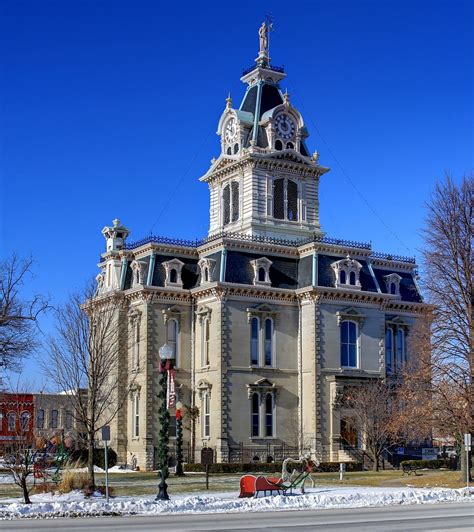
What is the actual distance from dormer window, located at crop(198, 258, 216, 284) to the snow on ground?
87.3 ft

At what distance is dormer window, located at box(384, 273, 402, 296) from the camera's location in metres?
67.8

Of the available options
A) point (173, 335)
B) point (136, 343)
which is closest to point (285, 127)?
point (173, 335)

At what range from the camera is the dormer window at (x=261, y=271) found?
202ft

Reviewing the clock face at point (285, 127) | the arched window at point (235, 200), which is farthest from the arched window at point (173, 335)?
the clock face at point (285, 127)

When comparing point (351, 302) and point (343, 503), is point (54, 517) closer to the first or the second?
point (343, 503)

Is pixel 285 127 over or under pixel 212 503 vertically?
over

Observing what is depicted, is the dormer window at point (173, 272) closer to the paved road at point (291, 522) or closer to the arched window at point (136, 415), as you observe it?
the arched window at point (136, 415)

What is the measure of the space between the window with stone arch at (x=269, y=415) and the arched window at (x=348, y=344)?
5.44 meters

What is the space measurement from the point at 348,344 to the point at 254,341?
6.55 m

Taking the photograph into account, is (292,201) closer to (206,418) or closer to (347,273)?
(347,273)

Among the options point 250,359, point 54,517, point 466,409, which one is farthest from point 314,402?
point 54,517

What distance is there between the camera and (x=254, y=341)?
61.7 meters

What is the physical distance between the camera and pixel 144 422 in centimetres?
6106

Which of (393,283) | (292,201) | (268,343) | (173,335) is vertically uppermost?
(292,201)
